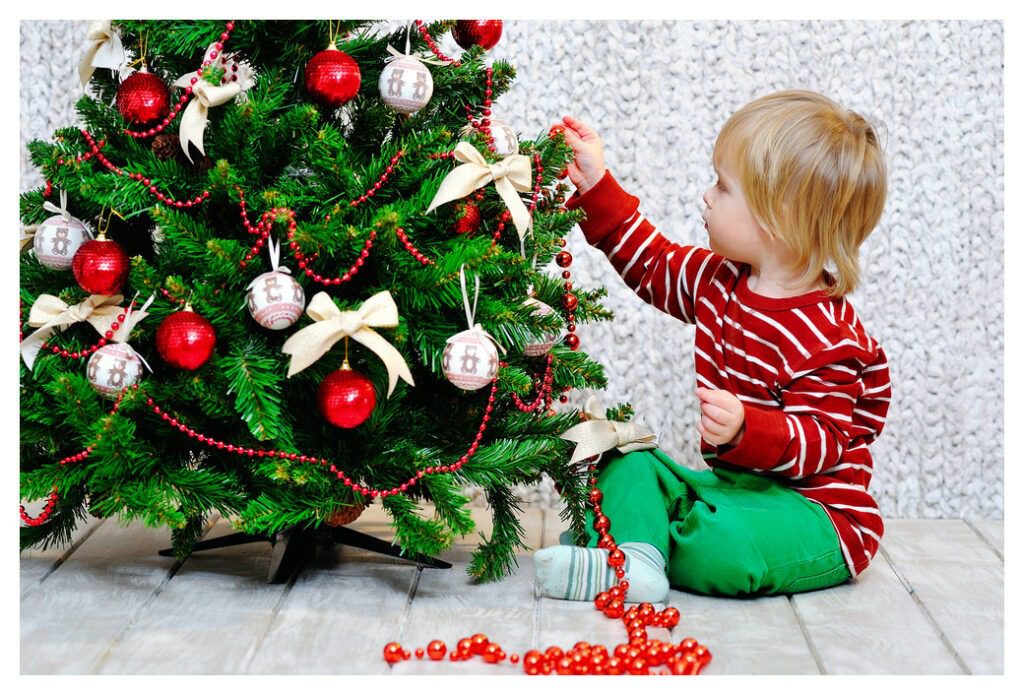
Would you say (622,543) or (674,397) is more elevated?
(674,397)

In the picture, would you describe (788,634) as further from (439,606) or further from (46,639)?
(46,639)

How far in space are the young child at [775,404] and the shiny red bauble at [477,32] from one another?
1.18 ft

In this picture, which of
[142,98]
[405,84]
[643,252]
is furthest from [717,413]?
[142,98]

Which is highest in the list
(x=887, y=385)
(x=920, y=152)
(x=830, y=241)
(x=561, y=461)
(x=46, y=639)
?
(x=920, y=152)

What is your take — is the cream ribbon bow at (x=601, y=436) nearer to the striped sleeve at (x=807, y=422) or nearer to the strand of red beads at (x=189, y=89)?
the striped sleeve at (x=807, y=422)

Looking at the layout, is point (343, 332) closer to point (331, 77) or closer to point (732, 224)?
point (331, 77)

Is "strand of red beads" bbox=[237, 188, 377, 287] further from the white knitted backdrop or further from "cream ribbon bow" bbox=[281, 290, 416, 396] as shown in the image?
the white knitted backdrop

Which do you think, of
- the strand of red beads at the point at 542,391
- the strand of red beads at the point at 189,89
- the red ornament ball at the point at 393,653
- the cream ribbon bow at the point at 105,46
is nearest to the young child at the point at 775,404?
the strand of red beads at the point at 542,391

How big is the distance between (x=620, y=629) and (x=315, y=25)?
0.80 meters

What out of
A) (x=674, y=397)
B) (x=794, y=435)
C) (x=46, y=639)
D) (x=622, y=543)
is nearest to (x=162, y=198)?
(x=46, y=639)

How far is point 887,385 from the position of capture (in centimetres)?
157

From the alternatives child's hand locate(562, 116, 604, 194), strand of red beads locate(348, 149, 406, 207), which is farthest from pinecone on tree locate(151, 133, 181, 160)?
child's hand locate(562, 116, 604, 194)

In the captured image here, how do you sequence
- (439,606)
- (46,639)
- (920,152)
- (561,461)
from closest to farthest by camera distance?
(46,639) → (439,606) → (561,461) → (920,152)

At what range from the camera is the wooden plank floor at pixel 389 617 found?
1.19 m
